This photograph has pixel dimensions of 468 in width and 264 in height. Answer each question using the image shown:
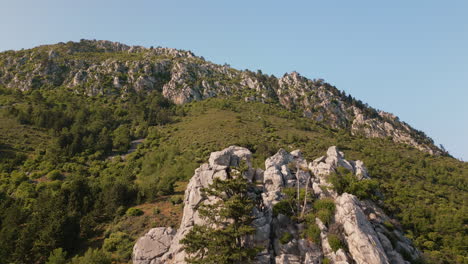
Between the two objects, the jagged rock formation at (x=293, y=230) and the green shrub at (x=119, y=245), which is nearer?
the jagged rock formation at (x=293, y=230)

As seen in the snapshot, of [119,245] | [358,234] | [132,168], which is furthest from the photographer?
[132,168]

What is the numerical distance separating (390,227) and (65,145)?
101205 millimetres

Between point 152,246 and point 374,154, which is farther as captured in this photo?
point 374,154

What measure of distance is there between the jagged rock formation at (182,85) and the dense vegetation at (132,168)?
1528cm

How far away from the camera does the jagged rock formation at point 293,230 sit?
27392mm

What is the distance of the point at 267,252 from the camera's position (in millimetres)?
28281

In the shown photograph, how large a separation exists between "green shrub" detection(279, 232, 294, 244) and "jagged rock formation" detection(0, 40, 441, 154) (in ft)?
460

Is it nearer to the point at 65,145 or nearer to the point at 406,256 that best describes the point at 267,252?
the point at 406,256

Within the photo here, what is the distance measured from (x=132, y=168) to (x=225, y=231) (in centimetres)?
6519

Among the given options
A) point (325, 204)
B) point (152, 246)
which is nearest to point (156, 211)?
point (152, 246)

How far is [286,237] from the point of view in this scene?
29562 mm

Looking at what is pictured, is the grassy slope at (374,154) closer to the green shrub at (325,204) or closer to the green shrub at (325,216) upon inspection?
the green shrub at (325,204)

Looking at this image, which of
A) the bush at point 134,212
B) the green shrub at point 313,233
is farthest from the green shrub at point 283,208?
the bush at point 134,212

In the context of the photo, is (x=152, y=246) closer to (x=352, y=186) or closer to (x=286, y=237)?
(x=286, y=237)
